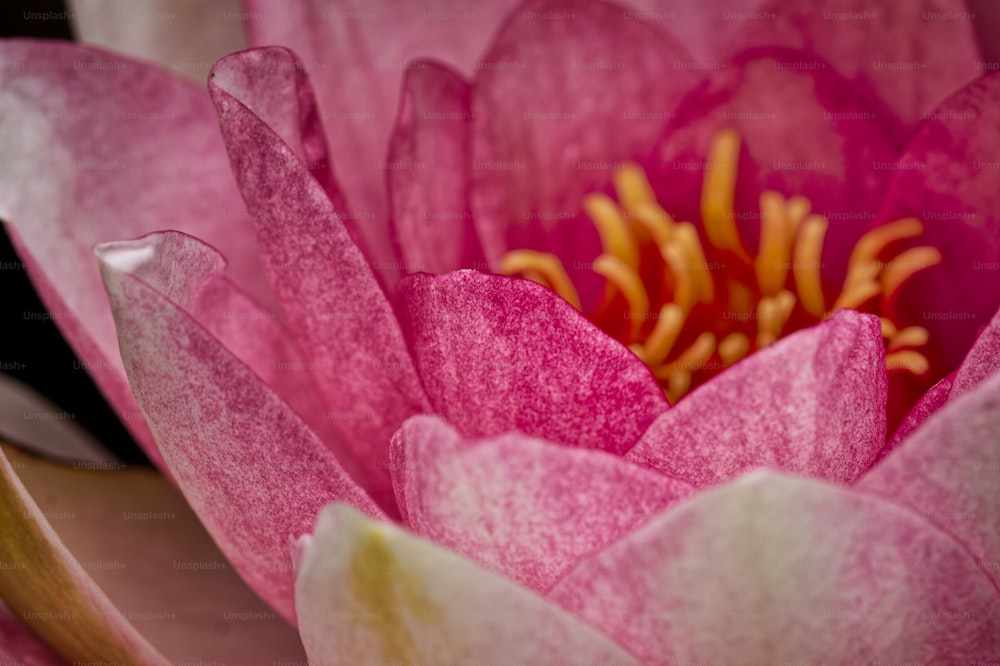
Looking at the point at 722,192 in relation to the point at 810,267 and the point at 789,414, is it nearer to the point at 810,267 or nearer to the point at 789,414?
the point at 810,267

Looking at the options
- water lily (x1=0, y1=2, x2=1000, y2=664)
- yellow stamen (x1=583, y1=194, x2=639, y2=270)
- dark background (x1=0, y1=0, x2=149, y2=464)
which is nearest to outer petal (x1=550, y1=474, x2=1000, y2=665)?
water lily (x1=0, y1=2, x2=1000, y2=664)

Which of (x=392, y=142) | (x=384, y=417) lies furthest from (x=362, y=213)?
(x=384, y=417)

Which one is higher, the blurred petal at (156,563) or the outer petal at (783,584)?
the outer petal at (783,584)

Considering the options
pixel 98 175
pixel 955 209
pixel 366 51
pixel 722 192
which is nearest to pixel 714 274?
pixel 722 192

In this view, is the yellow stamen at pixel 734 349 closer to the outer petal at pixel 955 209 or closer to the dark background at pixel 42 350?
the outer petal at pixel 955 209

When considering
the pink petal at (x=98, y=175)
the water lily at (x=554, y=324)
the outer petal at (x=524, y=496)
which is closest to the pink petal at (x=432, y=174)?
the water lily at (x=554, y=324)

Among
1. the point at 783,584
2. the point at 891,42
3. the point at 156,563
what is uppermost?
the point at 891,42
